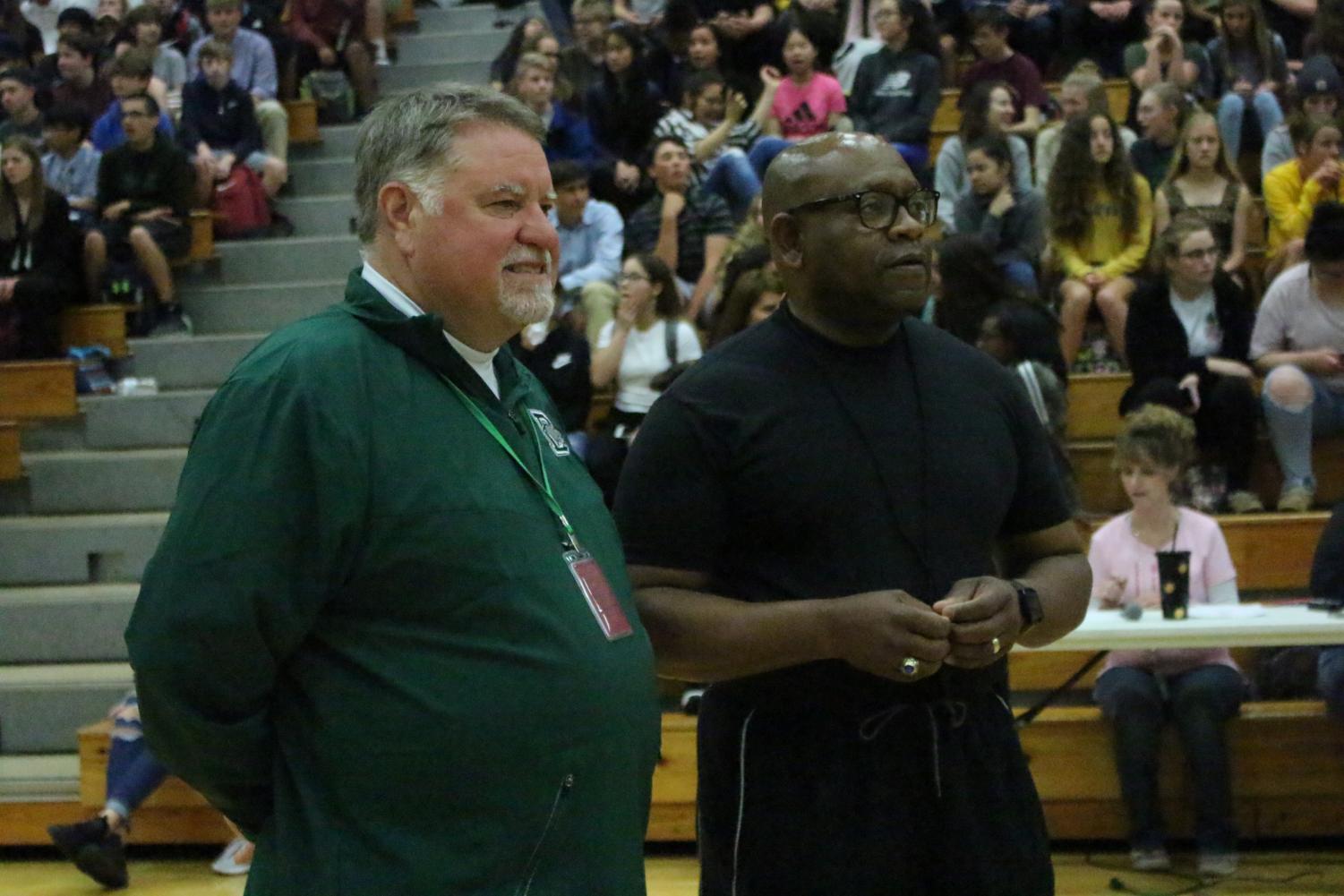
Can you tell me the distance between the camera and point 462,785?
184cm

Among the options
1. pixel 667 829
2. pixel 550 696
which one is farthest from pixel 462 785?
pixel 667 829

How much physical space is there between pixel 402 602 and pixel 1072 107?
639 cm

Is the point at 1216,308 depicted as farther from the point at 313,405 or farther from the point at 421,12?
the point at 421,12

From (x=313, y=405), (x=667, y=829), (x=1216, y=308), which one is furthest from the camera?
(x=1216, y=308)

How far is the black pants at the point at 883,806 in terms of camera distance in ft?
7.25

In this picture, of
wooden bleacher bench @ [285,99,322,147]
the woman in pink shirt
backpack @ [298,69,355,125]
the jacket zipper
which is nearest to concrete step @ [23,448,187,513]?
wooden bleacher bench @ [285,99,322,147]

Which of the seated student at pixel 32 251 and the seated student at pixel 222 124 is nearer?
the seated student at pixel 32 251

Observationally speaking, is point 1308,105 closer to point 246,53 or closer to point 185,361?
point 185,361

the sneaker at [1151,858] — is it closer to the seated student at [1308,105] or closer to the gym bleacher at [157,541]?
the gym bleacher at [157,541]

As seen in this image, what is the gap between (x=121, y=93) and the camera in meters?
8.55

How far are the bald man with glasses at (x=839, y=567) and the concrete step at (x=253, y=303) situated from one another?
19.2ft

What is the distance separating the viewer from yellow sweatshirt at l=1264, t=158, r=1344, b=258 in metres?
7.00

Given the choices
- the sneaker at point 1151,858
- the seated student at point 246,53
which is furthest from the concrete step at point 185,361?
the sneaker at point 1151,858

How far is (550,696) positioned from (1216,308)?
4909mm
